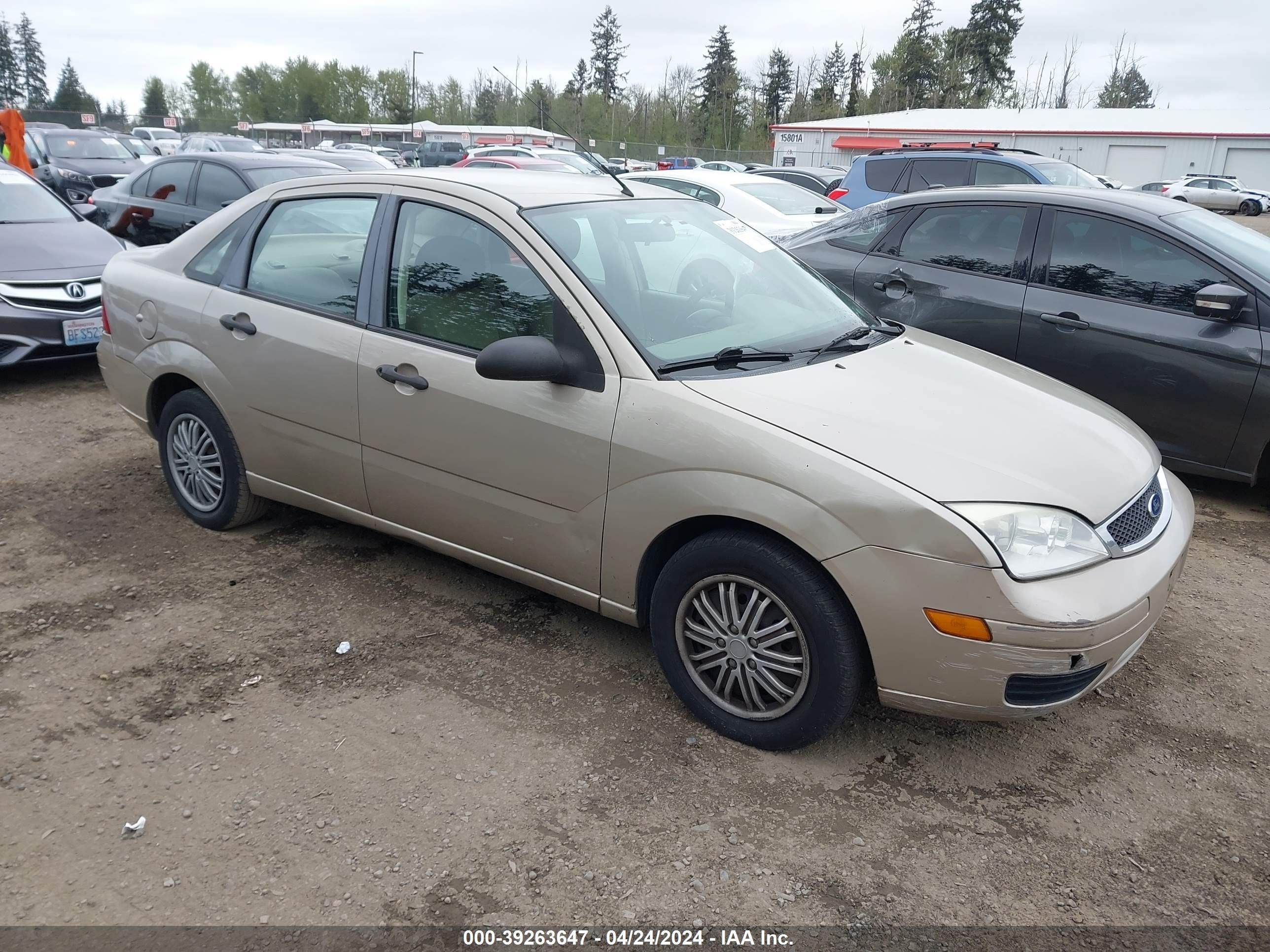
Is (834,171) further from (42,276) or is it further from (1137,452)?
(1137,452)

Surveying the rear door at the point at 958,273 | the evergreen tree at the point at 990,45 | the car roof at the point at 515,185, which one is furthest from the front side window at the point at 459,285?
the evergreen tree at the point at 990,45

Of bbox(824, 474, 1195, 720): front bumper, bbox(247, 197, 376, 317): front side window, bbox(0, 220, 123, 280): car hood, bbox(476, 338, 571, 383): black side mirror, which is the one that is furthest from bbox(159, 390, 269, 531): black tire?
bbox(0, 220, 123, 280): car hood

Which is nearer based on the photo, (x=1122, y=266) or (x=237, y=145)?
(x=1122, y=266)

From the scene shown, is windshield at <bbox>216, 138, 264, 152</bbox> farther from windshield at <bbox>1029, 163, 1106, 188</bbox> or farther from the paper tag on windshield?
the paper tag on windshield

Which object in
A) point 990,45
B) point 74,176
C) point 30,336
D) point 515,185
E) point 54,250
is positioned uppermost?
point 990,45

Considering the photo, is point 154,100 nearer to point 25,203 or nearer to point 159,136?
point 159,136

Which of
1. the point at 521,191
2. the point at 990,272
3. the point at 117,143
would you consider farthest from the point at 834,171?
the point at 521,191

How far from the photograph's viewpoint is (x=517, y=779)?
2918mm

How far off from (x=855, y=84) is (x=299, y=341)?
3406 inches

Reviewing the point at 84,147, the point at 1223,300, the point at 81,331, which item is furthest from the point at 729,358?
the point at 84,147

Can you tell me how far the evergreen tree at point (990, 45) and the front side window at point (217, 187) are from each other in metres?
71.1

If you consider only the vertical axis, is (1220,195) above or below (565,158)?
above

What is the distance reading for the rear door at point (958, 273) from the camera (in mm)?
5578

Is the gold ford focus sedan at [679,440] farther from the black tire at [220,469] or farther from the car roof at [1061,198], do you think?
the car roof at [1061,198]
